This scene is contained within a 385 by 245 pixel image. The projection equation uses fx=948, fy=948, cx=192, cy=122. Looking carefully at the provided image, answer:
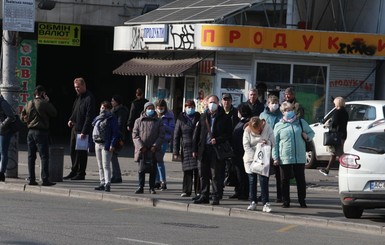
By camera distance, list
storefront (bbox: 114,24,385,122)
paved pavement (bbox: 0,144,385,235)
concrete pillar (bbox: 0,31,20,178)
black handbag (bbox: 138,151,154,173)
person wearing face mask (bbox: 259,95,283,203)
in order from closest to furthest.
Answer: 1. paved pavement (bbox: 0,144,385,235)
2. person wearing face mask (bbox: 259,95,283,203)
3. black handbag (bbox: 138,151,154,173)
4. concrete pillar (bbox: 0,31,20,178)
5. storefront (bbox: 114,24,385,122)

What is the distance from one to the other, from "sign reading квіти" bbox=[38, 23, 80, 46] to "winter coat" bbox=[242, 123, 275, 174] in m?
16.9

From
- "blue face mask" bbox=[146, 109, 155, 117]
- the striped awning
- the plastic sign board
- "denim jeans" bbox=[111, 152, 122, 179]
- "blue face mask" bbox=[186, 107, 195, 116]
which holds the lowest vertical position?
"denim jeans" bbox=[111, 152, 122, 179]


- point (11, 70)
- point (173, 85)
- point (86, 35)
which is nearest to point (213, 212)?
point (11, 70)

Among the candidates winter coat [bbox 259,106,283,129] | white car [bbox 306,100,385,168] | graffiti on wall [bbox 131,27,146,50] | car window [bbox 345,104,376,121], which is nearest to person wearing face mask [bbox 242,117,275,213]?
winter coat [bbox 259,106,283,129]

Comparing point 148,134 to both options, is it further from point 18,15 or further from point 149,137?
point 18,15

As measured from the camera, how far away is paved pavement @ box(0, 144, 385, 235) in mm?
14790

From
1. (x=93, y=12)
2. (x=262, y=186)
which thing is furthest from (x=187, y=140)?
(x=93, y=12)

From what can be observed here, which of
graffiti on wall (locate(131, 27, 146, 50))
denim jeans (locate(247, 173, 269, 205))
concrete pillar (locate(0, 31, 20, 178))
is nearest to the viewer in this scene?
denim jeans (locate(247, 173, 269, 205))

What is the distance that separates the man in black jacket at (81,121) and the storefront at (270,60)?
6.27m

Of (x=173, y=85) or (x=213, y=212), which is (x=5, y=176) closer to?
(x=213, y=212)

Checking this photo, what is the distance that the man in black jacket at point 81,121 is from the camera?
62.8 feet

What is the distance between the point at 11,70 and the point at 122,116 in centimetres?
249

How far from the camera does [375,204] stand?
14.4 m

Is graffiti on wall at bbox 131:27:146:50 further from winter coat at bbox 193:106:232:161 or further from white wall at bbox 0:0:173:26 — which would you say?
winter coat at bbox 193:106:232:161
